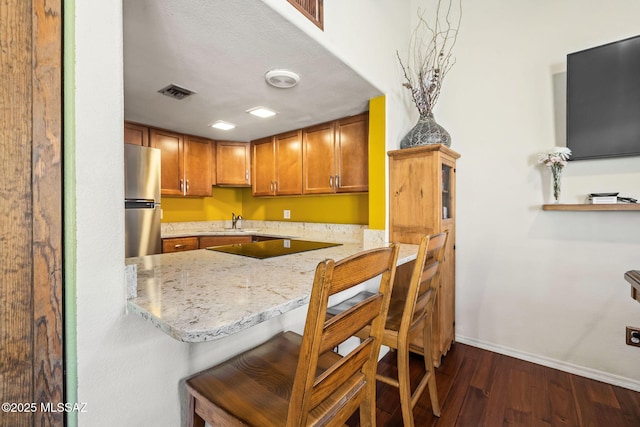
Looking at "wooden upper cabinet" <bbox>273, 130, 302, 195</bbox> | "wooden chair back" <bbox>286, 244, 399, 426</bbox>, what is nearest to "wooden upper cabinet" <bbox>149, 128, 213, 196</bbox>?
"wooden upper cabinet" <bbox>273, 130, 302, 195</bbox>

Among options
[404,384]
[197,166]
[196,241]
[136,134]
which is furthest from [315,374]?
[197,166]

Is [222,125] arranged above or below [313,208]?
above

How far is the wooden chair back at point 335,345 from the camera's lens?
636 millimetres

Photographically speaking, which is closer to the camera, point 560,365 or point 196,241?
point 560,365

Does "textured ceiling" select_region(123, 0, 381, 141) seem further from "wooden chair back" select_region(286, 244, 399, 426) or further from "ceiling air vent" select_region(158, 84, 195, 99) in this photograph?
"wooden chair back" select_region(286, 244, 399, 426)

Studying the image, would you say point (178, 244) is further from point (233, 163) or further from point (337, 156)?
point (337, 156)

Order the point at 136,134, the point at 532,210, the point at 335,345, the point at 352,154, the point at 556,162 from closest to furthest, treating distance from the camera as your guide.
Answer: the point at 335,345
the point at 556,162
the point at 532,210
the point at 352,154
the point at 136,134

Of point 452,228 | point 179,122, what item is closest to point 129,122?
point 179,122

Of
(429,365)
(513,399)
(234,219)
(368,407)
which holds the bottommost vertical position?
(513,399)

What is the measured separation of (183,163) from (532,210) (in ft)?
11.9

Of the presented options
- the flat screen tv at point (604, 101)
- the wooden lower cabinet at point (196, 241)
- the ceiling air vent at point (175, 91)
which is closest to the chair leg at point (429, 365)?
the flat screen tv at point (604, 101)

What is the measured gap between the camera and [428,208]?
2078mm

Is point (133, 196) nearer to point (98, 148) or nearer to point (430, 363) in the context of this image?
point (98, 148)

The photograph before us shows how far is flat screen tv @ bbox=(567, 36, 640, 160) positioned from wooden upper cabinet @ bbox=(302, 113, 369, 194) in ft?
4.95
